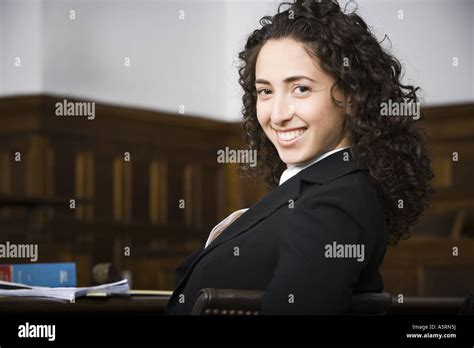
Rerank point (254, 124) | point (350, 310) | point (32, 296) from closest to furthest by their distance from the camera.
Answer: point (350, 310) → point (32, 296) → point (254, 124)

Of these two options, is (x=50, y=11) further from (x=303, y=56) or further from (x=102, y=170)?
(x=303, y=56)

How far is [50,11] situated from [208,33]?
1447 millimetres

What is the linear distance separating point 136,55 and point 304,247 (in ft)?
20.2

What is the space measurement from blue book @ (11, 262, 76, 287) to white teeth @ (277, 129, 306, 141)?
1.71ft

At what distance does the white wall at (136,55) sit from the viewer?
23.1 feet

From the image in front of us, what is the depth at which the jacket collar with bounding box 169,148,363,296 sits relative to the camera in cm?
174

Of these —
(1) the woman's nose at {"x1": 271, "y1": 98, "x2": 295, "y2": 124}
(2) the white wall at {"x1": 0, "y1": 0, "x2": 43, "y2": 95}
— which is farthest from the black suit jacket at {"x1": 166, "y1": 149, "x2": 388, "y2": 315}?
(2) the white wall at {"x1": 0, "y1": 0, "x2": 43, "y2": 95}

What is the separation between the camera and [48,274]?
1.98 m

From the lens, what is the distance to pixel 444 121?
283 inches

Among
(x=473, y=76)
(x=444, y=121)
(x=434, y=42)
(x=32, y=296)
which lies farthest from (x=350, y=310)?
(x=444, y=121)

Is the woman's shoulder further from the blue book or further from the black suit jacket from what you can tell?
the blue book

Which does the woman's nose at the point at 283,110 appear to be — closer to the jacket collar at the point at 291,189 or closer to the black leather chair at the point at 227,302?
the jacket collar at the point at 291,189

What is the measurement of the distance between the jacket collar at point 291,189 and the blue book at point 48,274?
339 millimetres

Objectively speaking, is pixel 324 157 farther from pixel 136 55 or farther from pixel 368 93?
pixel 136 55
